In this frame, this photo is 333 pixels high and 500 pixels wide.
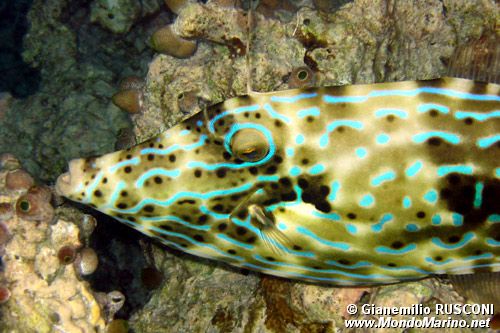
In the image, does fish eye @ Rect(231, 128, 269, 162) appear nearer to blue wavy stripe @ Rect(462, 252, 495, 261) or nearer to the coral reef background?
the coral reef background

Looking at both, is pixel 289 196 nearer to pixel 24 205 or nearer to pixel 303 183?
pixel 303 183

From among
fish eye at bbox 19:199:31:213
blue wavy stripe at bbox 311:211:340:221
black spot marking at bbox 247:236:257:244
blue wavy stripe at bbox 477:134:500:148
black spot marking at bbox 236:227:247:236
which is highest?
blue wavy stripe at bbox 477:134:500:148

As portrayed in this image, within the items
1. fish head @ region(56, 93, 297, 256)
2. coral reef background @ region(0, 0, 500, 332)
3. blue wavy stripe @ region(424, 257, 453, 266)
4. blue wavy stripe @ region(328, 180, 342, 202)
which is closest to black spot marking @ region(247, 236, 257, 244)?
fish head @ region(56, 93, 297, 256)

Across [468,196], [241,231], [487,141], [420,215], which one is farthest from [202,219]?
[487,141]

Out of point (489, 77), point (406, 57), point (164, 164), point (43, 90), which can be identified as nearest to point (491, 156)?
point (489, 77)

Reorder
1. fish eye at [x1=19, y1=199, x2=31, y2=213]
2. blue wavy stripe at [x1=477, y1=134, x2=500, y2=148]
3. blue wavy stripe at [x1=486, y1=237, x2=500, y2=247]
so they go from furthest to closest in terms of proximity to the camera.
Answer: fish eye at [x1=19, y1=199, x2=31, y2=213], blue wavy stripe at [x1=486, y1=237, x2=500, y2=247], blue wavy stripe at [x1=477, y1=134, x2=500, y2=148]

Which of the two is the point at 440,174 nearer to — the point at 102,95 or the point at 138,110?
the point at 138,110

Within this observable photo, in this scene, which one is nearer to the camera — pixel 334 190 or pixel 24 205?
pixel 334 190

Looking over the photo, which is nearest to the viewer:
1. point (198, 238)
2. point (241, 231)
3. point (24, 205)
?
point (241, 231)
